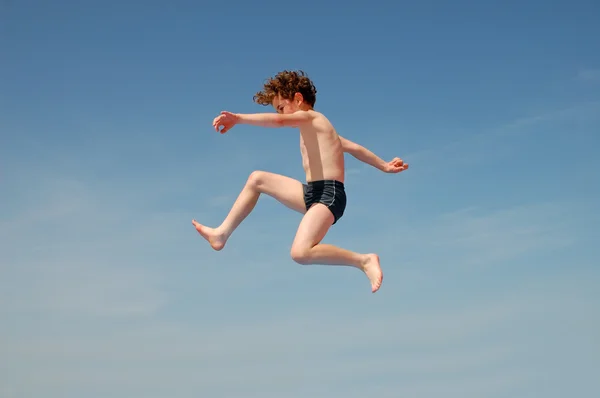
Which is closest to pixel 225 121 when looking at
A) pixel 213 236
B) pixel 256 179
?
pixel 256 179

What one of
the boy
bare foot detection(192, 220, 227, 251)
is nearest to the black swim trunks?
the boy

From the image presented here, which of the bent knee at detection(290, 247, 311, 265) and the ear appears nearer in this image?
the bent knee at detection(290, 247, 311, 265)

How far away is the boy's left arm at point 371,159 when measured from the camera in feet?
27.9

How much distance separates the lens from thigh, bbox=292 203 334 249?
755 centimetres

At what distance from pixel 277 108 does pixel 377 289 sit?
89.0 inches

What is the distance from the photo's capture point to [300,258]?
754 cm

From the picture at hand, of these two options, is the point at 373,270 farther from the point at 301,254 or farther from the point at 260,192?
the point at 260,192

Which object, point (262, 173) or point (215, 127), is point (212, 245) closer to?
point (262, 173)

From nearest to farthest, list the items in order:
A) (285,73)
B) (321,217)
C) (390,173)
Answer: (321,217), (285,73), (390,173)

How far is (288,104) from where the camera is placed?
8.20 metres

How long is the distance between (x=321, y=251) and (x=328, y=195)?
0.63 m

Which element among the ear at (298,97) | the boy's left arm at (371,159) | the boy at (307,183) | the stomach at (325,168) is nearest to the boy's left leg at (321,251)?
the boy at (307,183)

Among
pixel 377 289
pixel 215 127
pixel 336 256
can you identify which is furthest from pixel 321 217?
pixel 215 127

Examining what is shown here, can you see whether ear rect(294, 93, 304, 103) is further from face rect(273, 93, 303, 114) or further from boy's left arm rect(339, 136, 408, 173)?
boy's left arm rect(339, 136, 408, 173)
